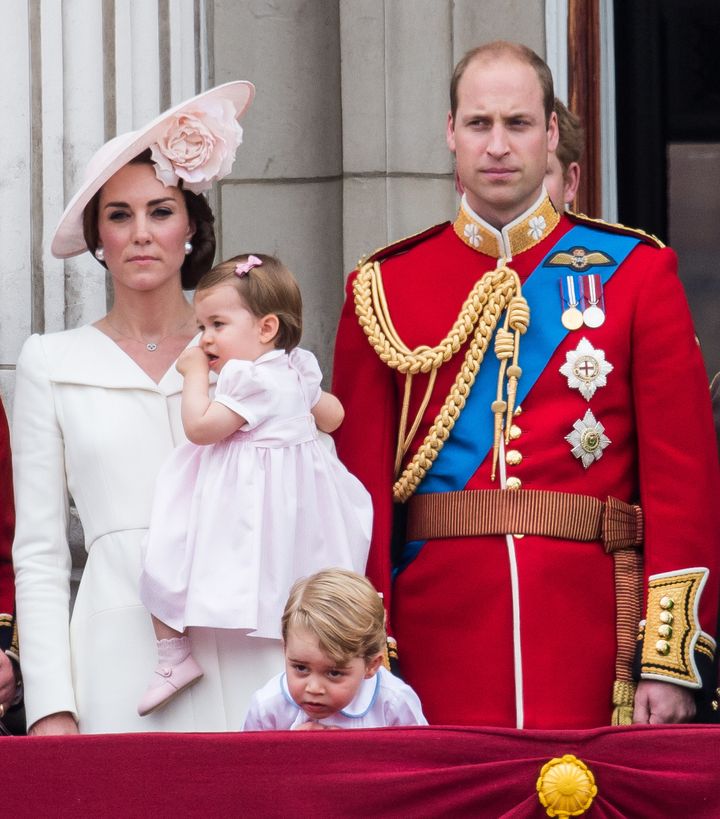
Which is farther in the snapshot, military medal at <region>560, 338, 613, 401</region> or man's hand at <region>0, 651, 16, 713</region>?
man's hand at <region>0, 651, 16, 713</region>

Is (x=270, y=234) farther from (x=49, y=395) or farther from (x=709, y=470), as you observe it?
(x=709, y=470)

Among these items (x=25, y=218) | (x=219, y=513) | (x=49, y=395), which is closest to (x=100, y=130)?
(x=25, y=218)

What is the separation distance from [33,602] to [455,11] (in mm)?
2139

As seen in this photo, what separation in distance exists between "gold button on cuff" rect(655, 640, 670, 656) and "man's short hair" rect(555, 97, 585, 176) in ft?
4.03

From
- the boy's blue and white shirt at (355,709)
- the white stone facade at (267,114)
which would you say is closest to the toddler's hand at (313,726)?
the boy's blue and white shirt at (355,709)

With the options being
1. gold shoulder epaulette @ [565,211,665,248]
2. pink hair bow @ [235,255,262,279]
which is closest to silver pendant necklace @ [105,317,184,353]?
pink hair bow @ [235,255,262,279]

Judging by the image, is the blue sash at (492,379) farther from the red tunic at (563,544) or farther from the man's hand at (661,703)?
the man's hand at (661,703)

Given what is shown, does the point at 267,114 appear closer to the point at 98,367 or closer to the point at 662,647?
the point at 98,367

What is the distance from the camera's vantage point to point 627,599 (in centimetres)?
359

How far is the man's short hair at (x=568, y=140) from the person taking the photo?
4.28 m

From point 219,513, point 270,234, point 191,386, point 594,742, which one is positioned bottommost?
point 594,742

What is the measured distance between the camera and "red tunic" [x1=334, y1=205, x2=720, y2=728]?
355 centimetres

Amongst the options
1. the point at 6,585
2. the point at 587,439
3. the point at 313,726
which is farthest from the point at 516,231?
the point at 6,585

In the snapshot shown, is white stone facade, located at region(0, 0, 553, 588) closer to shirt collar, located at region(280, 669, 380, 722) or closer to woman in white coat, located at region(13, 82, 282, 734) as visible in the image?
woman in white coat, located at region(13, 82, 282, 734)
